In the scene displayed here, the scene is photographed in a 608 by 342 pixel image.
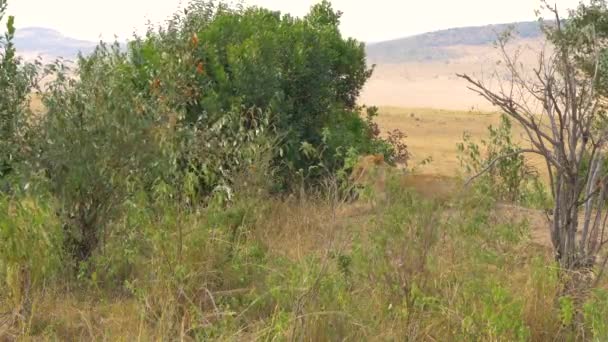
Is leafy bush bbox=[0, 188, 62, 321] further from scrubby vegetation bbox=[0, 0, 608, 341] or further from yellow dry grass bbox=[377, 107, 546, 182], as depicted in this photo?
yellow dry grass bbox=[377, 107, 546, 182]

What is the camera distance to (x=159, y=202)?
5645mm

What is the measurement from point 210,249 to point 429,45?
18521 centimetres

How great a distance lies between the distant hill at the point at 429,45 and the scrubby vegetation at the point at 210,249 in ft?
534

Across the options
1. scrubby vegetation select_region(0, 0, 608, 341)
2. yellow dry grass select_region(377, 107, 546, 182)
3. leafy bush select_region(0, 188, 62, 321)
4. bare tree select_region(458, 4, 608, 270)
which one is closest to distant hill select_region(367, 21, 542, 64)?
yellow dry grass select_region(377, 107, 546, 182)

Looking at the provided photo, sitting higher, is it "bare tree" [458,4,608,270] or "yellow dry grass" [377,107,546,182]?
"bare tree" [458,4,608,270]

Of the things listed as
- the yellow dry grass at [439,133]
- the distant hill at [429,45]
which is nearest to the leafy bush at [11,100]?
the yellow dry grass at [439,133]

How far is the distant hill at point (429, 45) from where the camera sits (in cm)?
17200

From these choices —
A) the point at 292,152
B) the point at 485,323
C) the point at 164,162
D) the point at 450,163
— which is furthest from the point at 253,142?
the point at 450,163

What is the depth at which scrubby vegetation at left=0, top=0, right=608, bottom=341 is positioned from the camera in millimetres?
4250

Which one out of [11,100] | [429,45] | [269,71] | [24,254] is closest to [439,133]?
[269,71]

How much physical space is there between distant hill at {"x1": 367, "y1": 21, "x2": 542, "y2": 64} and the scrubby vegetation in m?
163

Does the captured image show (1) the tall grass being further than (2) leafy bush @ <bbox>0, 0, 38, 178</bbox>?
No

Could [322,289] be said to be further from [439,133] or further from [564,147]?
[439,133]

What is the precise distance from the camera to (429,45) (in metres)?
186
